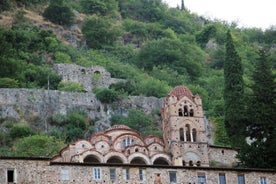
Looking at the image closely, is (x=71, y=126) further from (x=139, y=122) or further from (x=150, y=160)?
(x=150, y=160)

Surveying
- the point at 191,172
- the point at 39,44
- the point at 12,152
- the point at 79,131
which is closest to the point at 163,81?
the point at 39,44

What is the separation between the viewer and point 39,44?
3986 inches

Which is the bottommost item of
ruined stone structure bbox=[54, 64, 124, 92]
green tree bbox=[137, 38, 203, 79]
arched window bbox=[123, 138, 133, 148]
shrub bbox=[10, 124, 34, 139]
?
arched window bbox=[123, 138, 133, 148]

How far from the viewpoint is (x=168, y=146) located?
227 ft

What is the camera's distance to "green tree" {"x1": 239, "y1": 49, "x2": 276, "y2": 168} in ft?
197

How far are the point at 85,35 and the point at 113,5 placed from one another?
58.2 feet

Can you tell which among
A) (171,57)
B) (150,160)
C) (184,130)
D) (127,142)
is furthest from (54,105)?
(171,57)

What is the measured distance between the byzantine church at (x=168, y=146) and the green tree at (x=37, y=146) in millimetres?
3719

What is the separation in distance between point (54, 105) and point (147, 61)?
92.7 feet

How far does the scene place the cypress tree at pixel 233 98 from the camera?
6669 centimetres

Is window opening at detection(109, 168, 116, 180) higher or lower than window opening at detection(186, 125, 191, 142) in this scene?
lower

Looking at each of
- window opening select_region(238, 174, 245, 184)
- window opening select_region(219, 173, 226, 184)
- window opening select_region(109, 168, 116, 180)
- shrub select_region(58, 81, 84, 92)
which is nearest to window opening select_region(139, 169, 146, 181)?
window opening select_region(109, 168, 116, 180)

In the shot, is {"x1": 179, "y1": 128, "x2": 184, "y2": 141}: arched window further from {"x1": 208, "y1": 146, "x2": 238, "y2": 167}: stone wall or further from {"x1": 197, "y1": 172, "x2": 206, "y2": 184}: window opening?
{"x1": 197, "y1": 172, "x2": 206, "y2": 184}: window opening

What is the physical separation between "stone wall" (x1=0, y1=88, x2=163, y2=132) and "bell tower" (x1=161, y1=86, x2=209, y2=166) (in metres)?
10.5
